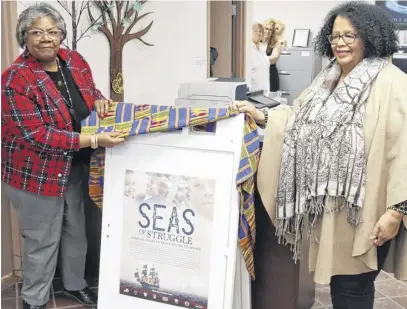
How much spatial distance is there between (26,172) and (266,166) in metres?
1.01

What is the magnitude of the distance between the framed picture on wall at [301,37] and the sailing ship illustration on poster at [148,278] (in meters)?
6.08

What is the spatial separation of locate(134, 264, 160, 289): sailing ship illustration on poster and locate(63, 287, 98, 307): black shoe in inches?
21.5

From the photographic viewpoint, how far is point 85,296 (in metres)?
2.52

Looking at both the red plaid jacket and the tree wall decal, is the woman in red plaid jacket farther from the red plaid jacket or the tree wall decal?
the tree wall decal

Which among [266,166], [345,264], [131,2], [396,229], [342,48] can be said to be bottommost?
[345,264]

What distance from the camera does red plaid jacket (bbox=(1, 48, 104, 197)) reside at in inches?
80.0

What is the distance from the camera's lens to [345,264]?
171 centimetres

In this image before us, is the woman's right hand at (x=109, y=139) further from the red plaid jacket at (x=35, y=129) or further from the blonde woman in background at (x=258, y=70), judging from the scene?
the blonde woman in background at (x=258, y=70)

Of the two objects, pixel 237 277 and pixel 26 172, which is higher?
pixel 26 172

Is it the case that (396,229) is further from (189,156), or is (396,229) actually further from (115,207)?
(115,207)

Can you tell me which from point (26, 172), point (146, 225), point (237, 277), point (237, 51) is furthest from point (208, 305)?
point (237, 51)

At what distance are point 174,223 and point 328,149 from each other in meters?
0.67

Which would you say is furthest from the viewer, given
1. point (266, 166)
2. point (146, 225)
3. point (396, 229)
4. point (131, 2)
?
point (131, 2)

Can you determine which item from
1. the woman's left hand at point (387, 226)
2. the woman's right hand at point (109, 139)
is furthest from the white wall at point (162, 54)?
the woman's left hand at point (387, 226)
